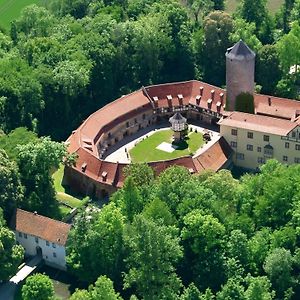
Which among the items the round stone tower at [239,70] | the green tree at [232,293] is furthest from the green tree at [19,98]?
the green tree at [232,293]

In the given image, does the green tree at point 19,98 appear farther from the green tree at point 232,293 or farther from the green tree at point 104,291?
the green tree at point 232,293

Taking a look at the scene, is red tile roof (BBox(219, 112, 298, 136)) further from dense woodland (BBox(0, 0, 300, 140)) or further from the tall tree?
the tall tree

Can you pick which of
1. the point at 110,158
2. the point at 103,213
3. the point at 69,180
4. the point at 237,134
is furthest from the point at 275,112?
the point at 103,213

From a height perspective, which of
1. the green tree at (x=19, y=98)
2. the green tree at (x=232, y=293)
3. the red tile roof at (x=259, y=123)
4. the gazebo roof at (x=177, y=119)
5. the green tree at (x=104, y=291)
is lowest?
the green tree at (x=232, y=293)

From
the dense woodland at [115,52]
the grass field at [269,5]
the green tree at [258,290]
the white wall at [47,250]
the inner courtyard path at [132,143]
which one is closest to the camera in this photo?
the green tree at [258,290]

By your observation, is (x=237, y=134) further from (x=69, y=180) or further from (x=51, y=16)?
(x=51, y=16)

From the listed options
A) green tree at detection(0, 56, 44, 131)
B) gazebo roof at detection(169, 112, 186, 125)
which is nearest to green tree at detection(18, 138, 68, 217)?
green tree at detection(0, 56, 44, 131)

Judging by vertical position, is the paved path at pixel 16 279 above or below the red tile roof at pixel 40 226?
below

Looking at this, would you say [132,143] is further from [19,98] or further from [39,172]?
[39,172]
